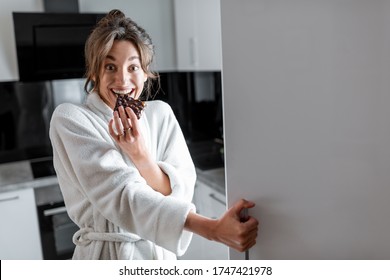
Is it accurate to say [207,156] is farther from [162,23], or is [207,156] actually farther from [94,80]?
[94,80]

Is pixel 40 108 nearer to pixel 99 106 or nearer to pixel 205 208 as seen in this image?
pixel 205 208

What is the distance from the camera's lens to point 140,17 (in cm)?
68

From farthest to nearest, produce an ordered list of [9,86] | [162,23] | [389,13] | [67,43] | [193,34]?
1. [9,86]
2. [193,34]
3. [67,43]
4. [162,23]
5. [389,13]

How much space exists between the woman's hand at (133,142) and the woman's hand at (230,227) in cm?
9

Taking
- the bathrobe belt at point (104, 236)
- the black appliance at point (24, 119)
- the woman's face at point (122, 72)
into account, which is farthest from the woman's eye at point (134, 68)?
the black appliance at point (24, 119)

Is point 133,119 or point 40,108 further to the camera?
point 40,108

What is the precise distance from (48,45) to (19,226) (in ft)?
2.02

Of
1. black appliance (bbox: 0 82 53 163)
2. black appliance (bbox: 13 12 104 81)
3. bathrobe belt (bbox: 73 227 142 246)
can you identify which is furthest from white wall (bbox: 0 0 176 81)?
black appliance (bbox: 0 82 53 163)

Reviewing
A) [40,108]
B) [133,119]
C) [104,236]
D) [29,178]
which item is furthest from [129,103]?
[40,108]

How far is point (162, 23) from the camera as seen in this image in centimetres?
75

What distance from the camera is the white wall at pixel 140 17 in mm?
666

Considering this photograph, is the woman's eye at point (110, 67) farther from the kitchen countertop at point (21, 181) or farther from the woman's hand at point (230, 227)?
the kitchen countertop at point (21, 181)
